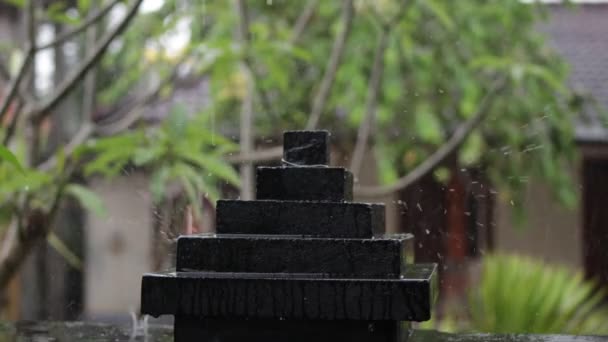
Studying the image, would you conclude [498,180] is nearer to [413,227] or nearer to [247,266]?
[413,227]

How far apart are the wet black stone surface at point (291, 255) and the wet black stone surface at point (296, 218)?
0.05 ft

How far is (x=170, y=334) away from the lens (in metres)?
1.39

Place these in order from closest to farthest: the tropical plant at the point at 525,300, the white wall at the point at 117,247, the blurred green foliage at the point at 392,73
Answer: the blurred green foliage at the point at 392,73 → the tropical plant at the point at 525,300 → the white wall at the point at 117,247

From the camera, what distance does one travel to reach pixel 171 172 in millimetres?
2395

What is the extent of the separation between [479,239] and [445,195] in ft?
2.11

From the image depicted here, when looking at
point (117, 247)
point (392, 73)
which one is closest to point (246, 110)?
point (392, 73)

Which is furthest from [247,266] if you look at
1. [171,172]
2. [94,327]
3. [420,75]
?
[420,75]

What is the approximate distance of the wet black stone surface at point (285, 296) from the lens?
1000 mm

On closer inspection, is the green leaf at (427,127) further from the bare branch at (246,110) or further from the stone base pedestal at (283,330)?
the stone base pedestal at (283,330)

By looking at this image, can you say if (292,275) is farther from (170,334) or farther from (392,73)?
(392,73)

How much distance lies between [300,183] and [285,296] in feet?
0.53

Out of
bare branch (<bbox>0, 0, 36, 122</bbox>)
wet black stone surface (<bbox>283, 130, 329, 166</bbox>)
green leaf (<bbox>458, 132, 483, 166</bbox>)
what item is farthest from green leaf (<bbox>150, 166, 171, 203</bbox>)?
green leaf (<bbox>458, 132, 483, 166</bbox>)

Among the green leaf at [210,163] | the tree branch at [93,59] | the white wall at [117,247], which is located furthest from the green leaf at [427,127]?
the white wall at [117,247]

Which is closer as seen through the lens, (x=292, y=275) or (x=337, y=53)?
(x=292, y=275)
